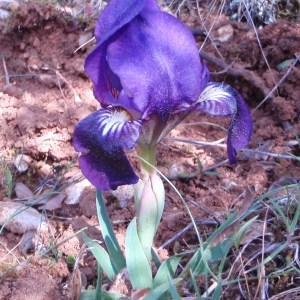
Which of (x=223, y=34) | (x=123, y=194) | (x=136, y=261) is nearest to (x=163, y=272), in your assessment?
(x=136, y=261)

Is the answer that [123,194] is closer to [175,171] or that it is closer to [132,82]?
[175,171]

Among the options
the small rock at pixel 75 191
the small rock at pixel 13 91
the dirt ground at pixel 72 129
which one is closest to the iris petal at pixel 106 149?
the dirt ground at pixel 72 129

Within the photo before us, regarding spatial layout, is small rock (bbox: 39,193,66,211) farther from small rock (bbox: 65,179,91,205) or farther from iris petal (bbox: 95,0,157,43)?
iris petal (bbox: 95,0,157,43)

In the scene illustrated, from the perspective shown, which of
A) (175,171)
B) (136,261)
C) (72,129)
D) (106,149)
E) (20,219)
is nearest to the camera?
(106,149)

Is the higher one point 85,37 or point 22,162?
point 85,37

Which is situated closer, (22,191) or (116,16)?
(116,16)

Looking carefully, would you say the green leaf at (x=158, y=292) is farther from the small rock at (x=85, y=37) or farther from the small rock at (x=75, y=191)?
the small rock at (x=85, y=37)
